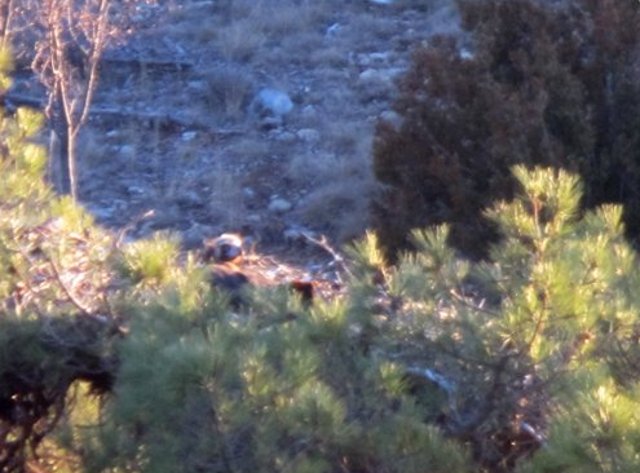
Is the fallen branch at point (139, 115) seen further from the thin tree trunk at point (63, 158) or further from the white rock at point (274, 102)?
the thin tree trunk at point (63, 158)

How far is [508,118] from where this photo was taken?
776 cm

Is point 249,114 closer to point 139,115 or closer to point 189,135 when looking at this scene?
point 189,135

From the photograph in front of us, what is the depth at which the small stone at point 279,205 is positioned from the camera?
1041 centimetres

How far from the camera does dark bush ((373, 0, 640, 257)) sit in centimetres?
775

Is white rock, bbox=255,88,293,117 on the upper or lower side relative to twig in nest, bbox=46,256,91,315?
lower

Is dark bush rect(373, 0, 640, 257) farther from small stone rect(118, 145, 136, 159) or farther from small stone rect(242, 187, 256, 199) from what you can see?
small stone rect(118, 145, 136, 159)

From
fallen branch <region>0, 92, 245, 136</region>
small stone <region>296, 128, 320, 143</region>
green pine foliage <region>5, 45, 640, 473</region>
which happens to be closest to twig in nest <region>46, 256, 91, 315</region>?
green pine foliage <region>5, 45, 640, 473</region>

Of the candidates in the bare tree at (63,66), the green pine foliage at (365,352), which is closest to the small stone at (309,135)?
the bare tree at (63,66)

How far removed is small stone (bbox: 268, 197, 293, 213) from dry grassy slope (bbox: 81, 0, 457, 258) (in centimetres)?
4

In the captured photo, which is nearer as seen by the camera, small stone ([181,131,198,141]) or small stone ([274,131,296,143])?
small stone ([274,131,296,143])

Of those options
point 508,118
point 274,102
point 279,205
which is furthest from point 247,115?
point 508,118

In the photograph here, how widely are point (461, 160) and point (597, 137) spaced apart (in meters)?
0.78

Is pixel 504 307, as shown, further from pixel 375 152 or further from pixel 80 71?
pixel 80 71

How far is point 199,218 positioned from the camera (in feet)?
33.9
